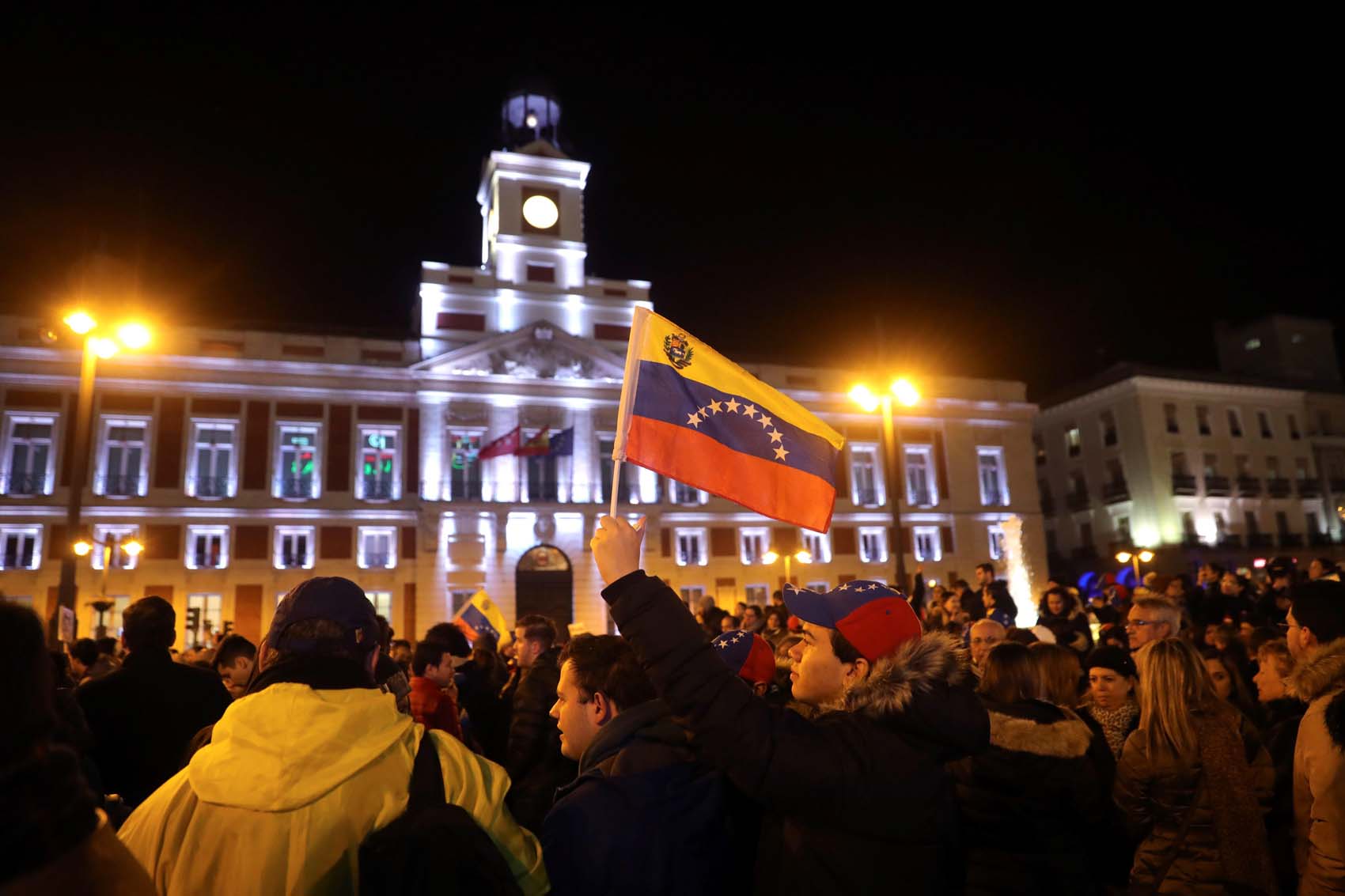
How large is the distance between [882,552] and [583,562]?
517 inches

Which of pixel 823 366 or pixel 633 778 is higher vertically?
pixel 823 366

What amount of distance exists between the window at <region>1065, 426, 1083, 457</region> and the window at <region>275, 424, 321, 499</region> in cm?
3713

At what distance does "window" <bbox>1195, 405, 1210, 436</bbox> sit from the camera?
44719 mm

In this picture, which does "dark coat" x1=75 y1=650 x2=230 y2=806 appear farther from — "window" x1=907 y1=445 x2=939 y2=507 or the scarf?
"window" x1=907 y1=445 x2=939 y2=507

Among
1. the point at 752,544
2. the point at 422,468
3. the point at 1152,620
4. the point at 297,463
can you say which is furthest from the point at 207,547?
the point at 1152,620

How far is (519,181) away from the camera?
119 feet

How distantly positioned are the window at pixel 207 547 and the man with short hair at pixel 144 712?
28.3 metres

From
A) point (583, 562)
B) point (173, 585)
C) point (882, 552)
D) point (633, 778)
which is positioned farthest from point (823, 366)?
point (633, 778)

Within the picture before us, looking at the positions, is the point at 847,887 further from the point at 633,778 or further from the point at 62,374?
the point at 62,374

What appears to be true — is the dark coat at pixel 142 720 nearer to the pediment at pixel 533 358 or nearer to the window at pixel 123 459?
the pediment at pixel 533 358

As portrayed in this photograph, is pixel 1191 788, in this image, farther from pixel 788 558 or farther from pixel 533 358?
pixel 533 358

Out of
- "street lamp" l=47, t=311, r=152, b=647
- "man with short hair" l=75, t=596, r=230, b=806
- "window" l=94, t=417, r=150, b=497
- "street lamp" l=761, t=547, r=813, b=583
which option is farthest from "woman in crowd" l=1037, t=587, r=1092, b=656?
"window" l=94, t=417, r=150, b=497

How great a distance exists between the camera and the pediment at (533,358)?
33.0 meters

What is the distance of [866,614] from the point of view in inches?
112
